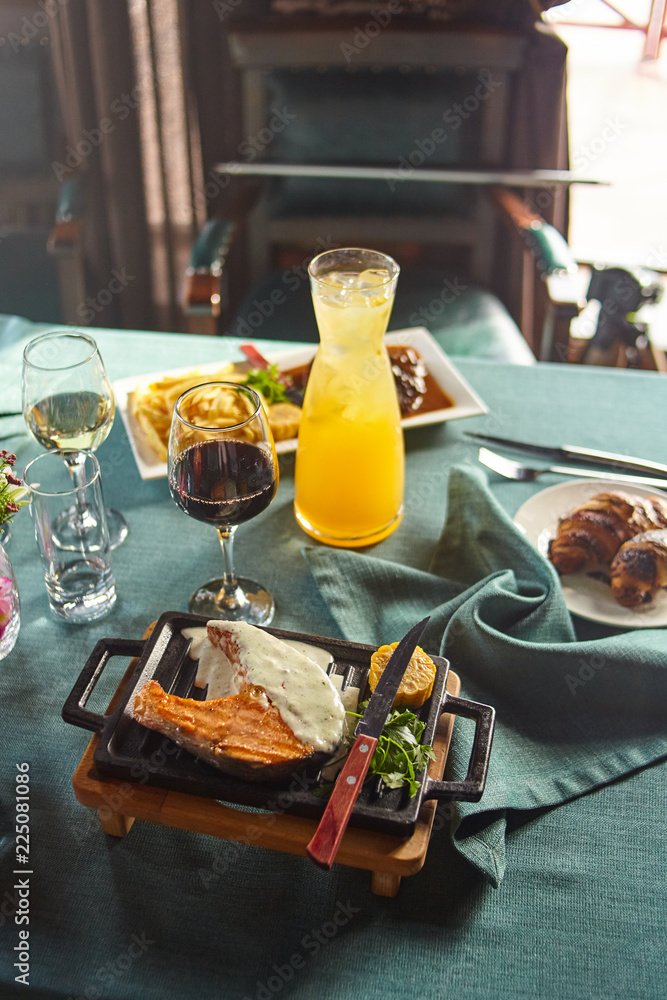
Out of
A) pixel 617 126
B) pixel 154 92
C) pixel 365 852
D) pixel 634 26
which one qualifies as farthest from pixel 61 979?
pixel 617 126

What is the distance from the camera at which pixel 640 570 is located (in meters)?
0.93

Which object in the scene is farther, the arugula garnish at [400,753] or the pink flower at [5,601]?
the pink flower at [5,601]

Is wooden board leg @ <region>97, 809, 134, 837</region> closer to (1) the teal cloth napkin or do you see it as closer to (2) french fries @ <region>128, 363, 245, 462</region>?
(1) the teal cloth napkin

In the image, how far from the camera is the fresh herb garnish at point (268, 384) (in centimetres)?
128

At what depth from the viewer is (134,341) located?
1.54 metres

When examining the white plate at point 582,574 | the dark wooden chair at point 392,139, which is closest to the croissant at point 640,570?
the white plate at point 582,574

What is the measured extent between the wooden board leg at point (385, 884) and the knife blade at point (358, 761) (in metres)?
0.08

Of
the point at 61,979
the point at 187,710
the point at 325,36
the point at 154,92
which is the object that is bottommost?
the point at 61,979

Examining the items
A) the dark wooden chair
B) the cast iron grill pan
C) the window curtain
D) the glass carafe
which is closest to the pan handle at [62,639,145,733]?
the cast iron grill pan

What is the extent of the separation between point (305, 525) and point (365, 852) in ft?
1.69

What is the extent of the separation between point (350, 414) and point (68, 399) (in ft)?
1.15

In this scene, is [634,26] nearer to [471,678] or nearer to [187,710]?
[471,678]

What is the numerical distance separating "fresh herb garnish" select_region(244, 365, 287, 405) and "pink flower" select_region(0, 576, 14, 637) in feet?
1.75

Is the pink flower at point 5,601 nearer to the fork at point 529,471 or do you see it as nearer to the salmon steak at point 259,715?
the salmon steak at point 259,715
